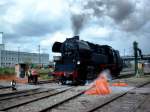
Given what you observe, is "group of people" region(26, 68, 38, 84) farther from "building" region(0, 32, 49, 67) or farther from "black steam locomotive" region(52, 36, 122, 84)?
"building" region(0, 32, 49, 67)

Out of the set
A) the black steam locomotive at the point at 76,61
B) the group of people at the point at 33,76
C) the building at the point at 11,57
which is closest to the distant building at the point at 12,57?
the building at the point at 11,57

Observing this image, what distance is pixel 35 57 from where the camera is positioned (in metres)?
142

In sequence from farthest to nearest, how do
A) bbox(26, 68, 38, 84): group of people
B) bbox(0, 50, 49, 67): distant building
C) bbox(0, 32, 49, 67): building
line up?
bbox(0, 50, 49, 67): distant building < bbox(0, 32, 49, 67): building < bbox(26, 68, 38, 84): group of people

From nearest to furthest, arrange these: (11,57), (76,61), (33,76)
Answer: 1. (76,61)
2. (33,76)
3. (11,57)

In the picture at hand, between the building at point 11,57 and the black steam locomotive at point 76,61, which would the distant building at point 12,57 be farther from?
the black steam locomotive at point 76,61

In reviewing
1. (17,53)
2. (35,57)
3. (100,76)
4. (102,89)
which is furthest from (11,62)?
(102,89)

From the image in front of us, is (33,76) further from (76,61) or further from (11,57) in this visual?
(11,57)

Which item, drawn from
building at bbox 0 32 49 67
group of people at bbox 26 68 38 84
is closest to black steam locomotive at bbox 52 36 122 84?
group of people at bbox 26 68 38 84

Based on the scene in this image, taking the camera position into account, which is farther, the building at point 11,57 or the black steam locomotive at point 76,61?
the building at point 11,57

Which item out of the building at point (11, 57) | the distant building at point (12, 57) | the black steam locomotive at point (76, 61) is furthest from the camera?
the distant building at point (12, 57)

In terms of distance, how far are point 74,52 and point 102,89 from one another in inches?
279

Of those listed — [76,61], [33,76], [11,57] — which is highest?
[11,57]

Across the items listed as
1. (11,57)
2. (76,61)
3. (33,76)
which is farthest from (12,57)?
(76,61)

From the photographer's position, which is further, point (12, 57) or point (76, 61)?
point (12, 57)
